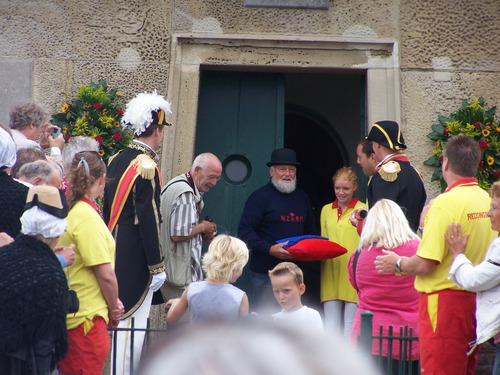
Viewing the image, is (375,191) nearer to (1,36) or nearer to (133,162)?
(133,162)

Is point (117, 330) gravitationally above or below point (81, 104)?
below

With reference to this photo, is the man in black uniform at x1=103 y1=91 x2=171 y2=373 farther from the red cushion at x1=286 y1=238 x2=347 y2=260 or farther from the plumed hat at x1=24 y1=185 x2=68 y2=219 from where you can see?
the plumed hat at x1=24 y1=185 x2=68 y2=219

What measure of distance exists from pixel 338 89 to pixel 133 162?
5.38 metres

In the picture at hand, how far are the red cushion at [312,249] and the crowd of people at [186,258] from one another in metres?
0.08

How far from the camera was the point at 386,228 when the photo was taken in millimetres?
5223

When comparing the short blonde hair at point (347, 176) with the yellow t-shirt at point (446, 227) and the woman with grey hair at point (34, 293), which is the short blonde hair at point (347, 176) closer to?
the yellow t-shirt at point (446, 227)

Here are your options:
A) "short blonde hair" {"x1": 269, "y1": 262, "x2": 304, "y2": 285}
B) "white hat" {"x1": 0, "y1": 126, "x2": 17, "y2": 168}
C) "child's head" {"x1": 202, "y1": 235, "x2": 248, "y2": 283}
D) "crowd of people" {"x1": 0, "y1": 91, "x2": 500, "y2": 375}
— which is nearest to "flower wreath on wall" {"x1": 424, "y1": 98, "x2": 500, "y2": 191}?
"crowd of people" {"x1": 0, "y1": 91, "x2": 500, "y2": 375}

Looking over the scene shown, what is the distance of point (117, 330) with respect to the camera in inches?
199

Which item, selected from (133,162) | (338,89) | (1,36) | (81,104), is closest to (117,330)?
(133,162)

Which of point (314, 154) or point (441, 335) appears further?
point (314, 154)

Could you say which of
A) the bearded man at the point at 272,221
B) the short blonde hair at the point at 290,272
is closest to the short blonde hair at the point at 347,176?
the bearded man at the point at 272,221

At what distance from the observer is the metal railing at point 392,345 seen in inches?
185

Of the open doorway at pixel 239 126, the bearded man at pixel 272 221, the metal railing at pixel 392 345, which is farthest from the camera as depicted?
the open doorway at pixel 239 126

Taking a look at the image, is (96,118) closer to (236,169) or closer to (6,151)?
(236,169)
